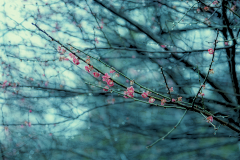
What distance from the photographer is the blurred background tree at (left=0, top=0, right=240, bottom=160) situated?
2541 mm

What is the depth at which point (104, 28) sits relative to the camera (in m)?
2.75

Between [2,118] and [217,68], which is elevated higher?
[217,68]


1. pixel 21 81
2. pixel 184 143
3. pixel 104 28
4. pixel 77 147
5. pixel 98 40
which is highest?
pixel 104 28

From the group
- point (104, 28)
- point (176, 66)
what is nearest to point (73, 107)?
point (104, 28)

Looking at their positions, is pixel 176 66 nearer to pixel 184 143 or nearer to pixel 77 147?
pixel 184 143

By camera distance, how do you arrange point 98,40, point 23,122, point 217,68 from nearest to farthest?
point 217,68, point 98,40, point 23,122

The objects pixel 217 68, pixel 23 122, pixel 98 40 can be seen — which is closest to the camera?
pixel 217 68

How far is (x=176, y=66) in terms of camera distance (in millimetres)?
2562

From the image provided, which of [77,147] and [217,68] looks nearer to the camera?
[217,68]

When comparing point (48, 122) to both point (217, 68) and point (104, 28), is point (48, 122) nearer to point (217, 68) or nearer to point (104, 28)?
point (104, 28)

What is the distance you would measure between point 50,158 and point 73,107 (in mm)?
899

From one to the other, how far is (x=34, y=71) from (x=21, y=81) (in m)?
0.25

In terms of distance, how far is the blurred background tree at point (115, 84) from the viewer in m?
2.54

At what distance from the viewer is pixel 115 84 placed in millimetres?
2613
